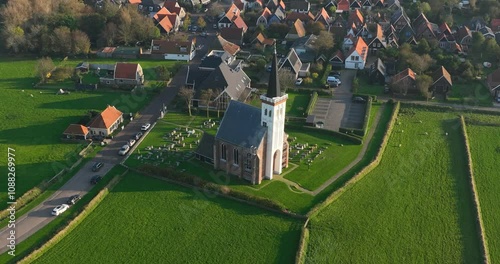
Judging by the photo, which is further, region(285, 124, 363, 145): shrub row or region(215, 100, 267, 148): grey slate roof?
region(285, 124, 363, 145): shrub row

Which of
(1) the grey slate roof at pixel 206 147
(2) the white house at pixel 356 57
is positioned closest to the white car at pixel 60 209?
(1) the grey slate roof at pixel 206 147

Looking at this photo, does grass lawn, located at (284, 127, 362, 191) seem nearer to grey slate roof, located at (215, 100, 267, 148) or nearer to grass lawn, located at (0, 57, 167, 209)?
grey slate roof, located at (215, 100, 267, 148)

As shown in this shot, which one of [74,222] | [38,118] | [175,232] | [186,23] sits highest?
[186,23]

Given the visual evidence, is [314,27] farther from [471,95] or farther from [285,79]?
[471,95]

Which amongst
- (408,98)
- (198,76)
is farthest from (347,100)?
(198,76)

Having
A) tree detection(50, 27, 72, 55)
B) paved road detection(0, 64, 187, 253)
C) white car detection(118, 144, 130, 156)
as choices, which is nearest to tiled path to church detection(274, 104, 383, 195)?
white car detection(118, 144, 130, 156)

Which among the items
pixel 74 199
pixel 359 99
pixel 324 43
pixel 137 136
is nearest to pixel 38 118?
pixel 137 136
